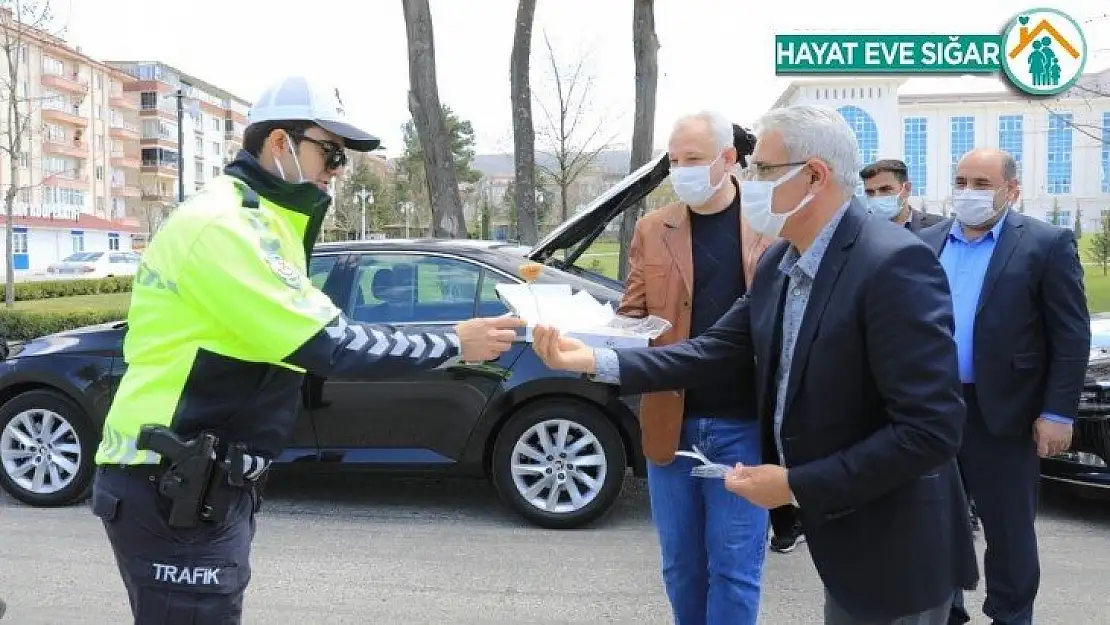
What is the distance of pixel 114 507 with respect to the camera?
2.18 meters

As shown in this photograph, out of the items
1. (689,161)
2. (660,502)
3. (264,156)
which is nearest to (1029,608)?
(660,502)

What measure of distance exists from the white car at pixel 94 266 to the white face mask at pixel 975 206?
40979 millimetres

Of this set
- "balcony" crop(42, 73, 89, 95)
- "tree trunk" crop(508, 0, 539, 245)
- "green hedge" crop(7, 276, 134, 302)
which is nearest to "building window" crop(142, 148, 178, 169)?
"balcony" crop(42, 73, 89, 95)

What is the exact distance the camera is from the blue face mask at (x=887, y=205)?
5586mm

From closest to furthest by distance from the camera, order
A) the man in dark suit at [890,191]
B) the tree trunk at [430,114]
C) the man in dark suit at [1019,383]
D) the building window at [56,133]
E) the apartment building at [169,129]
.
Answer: the man in dark suit at [1019,383]
the man in dark suit at [890,191]
the tree trunk at [430,114]
the building window at [56,133]
the apartment building at [169,129]

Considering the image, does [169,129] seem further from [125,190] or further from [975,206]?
[975,206]

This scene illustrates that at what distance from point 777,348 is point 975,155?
7.59 feet

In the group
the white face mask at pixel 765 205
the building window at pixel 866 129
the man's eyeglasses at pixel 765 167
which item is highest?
the building window at pixel 866 129

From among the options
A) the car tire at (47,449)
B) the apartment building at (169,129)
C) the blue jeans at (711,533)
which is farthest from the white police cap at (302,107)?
the apartment building at (169,129)

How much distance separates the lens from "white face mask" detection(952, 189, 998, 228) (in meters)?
3.76

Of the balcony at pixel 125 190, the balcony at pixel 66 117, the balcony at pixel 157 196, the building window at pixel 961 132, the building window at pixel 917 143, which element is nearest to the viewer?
the balcony at pixel 66 117

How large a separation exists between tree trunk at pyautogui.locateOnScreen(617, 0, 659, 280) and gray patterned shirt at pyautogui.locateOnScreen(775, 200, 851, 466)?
10.9m

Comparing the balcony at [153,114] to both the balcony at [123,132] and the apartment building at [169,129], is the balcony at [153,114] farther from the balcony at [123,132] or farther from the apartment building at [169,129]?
the balcony at [123,132]

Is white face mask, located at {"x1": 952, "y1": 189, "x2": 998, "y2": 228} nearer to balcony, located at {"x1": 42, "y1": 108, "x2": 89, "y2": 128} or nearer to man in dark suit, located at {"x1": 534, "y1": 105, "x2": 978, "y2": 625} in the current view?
man in dark suit, located at {"x1": 534, "y1": 105, "x2": 978, "y2": 625}
